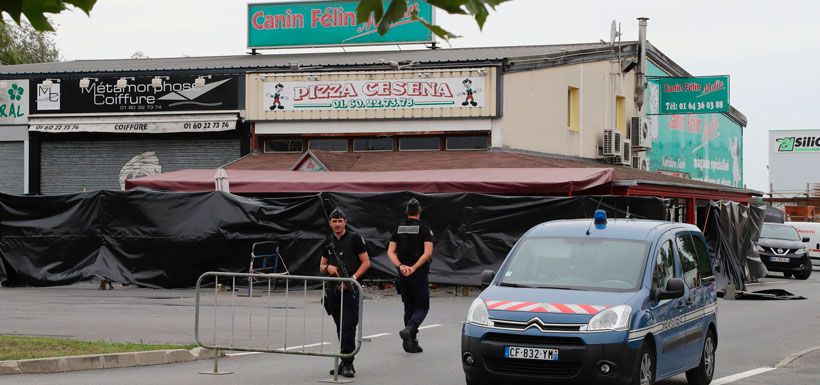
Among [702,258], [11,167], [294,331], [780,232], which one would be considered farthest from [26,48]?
[702,258]

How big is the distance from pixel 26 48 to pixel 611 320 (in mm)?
68797

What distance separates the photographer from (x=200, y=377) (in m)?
12.5

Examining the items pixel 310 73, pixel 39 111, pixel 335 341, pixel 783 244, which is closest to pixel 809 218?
pixel 783 244

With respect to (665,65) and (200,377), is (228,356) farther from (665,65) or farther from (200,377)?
(665,65)

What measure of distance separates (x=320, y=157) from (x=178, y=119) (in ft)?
16.5

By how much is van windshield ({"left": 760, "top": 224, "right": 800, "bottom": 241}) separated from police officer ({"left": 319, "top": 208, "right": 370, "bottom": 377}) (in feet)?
84.6

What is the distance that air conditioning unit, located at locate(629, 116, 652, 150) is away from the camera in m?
41.1

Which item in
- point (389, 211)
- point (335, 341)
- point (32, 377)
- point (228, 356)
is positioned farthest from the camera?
point (389, 211)

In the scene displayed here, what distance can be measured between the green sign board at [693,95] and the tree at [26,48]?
1482 inches

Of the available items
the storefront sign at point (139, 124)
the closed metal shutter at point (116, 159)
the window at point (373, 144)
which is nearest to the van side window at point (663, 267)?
the window at point (373, 144)

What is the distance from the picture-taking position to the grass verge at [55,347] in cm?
1295

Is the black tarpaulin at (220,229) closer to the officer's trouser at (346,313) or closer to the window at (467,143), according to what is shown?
the window at (467,143)

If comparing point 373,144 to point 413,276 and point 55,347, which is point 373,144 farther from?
point 55,347

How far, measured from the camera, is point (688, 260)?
1239 cm
